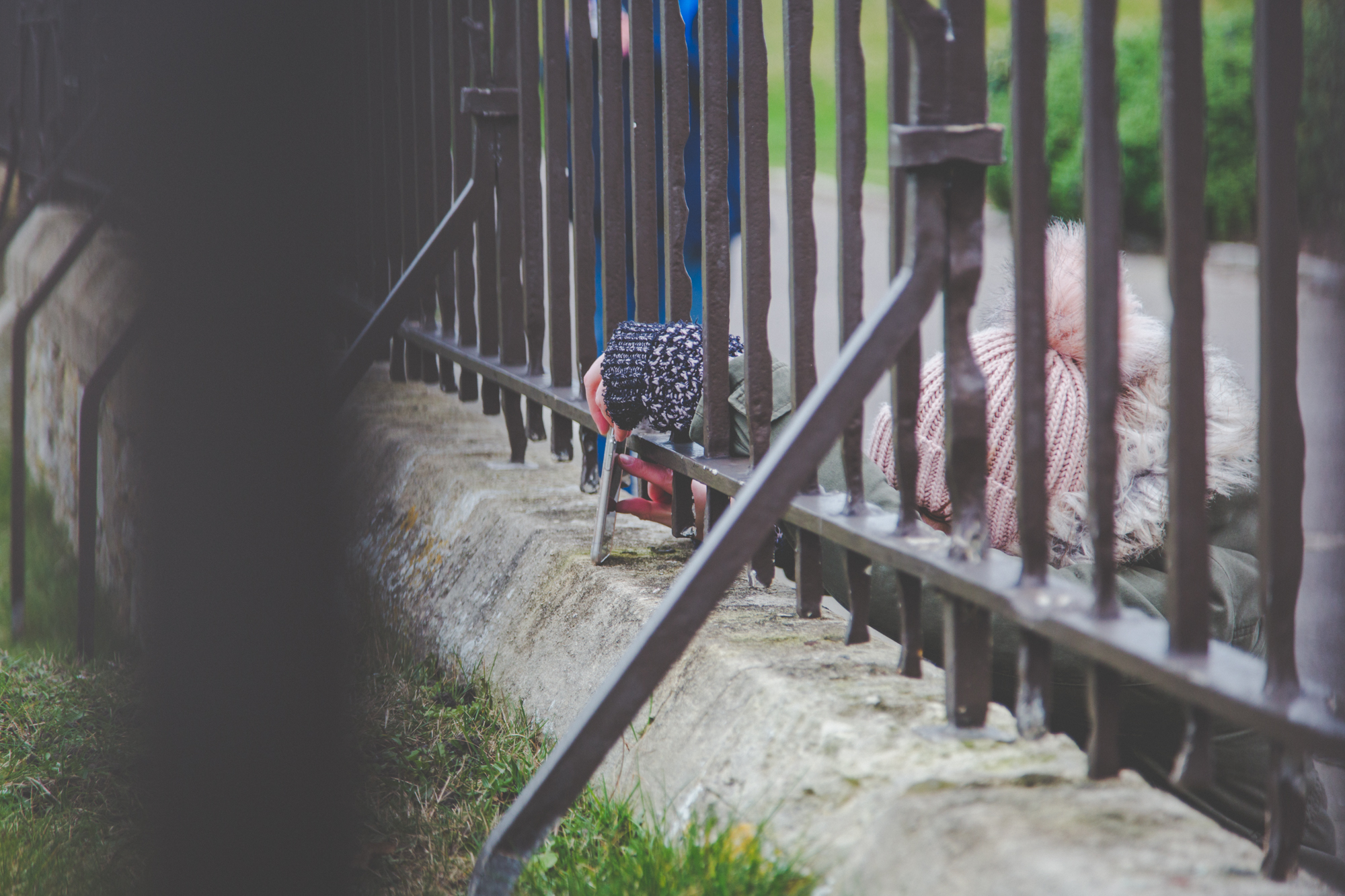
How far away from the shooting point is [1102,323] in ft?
4.22

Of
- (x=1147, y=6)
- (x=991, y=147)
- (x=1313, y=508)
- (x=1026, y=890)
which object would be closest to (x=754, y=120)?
(x=991, y=147)

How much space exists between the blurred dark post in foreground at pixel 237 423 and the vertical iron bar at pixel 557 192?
5.94 feet

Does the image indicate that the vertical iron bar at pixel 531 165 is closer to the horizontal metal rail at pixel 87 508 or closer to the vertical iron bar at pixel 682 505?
the vertical iron bar at pixel 682 505

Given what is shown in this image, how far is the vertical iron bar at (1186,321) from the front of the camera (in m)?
1.18

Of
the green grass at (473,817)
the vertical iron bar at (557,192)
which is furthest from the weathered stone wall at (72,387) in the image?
the vertical iron bar at (557,192)

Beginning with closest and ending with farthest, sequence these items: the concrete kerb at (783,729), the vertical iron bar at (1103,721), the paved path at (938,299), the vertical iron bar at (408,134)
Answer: the concrete kerb at (783,729), the vertical iron bar at (1103,721), the vertical iron bar at (408,134), the paved path at (938,299)

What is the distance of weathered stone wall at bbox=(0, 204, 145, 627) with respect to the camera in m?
3.42

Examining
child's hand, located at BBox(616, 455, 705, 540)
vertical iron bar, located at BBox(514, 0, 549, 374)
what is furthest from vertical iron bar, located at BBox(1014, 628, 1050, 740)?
vertical iron bar, located at BBox(514, 0, 549, 374)

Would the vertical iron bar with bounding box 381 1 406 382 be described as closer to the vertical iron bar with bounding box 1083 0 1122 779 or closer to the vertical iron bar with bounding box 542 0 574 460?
the vertical iron bar with bounding box 542 0 574 460

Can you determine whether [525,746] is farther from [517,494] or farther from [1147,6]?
[1147,6]

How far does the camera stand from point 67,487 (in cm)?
464

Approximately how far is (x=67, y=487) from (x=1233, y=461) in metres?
4.06

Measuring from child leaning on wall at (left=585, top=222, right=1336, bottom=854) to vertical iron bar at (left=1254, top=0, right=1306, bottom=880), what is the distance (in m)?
0.48

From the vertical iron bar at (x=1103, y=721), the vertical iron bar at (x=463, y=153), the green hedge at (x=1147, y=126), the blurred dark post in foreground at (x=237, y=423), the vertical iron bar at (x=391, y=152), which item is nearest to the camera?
the blurred dark post in foreground at (x=237, y=423)
